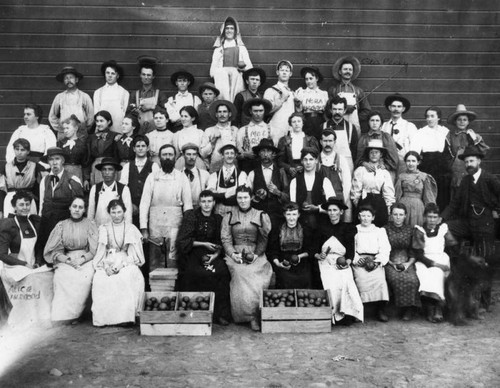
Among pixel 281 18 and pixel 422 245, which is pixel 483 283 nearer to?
pixel 422 245

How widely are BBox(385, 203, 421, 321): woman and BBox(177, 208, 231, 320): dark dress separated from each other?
187 cm

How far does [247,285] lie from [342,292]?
104 centimetres

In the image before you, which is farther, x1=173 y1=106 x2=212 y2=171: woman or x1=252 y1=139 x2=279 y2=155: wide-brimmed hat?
x1=173 y1=106 x2=212 y2=171: woman

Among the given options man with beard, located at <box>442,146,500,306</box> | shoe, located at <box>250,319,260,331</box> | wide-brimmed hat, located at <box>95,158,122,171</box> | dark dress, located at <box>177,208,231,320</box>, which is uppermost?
wide-brimmed hat, located at <box>95,158,122,171</box>

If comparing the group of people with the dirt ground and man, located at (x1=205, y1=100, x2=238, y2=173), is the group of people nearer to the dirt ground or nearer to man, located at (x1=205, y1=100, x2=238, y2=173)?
man, located at (x1=205, y1=100, x2=238, y2=173)

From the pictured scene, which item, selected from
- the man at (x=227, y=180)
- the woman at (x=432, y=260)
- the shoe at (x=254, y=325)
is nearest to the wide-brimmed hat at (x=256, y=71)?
the man at (x=227, y=180)

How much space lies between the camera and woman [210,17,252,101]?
27.7ft

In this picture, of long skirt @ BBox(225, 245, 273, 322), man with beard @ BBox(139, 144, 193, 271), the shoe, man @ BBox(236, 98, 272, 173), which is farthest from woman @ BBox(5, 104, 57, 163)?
the shoe

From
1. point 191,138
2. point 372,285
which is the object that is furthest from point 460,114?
point 191,138

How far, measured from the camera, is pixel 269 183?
7.07 m

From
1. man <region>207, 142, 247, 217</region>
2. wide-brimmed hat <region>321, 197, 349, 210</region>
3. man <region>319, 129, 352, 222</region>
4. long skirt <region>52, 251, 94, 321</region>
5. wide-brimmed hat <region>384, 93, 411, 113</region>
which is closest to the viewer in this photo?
long skirt <region>52, 251, 94, 321</region>

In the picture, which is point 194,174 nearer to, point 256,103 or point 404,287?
point 256,103

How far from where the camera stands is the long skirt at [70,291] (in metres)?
6.12

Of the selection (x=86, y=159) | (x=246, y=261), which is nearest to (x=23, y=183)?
(x=86, y=159)
